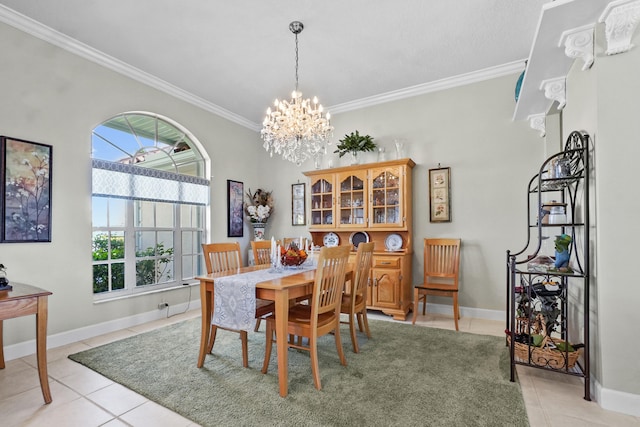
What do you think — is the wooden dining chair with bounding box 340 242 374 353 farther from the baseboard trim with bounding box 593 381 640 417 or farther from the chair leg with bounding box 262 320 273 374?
the baseboard trim with bounding box 593 381 640 417

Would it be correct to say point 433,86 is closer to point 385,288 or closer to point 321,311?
point 385,288

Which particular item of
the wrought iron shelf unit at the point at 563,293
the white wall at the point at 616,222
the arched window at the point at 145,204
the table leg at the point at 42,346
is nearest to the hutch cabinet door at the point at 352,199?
the arched window at the point at 145,204

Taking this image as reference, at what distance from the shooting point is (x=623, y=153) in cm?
190

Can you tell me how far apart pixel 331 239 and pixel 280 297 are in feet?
8.57

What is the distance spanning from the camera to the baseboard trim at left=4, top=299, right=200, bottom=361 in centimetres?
277

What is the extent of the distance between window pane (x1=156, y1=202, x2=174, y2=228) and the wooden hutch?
6.42 ft

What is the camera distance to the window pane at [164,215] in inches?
163

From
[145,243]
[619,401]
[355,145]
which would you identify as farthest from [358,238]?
[619,401]

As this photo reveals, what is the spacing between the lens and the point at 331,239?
4.66 m

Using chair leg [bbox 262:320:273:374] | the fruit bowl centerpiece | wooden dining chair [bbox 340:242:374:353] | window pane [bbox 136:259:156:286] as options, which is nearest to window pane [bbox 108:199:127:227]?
window pane [bbox 136:259:156:286]

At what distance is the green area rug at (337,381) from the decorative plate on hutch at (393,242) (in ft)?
3.98

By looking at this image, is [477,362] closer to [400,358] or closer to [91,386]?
[400,358]

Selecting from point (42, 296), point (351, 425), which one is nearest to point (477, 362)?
point (351, 425)

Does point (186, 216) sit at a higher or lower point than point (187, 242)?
higher
